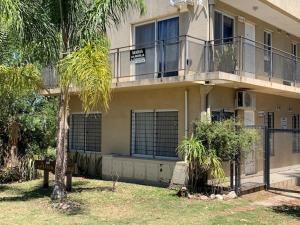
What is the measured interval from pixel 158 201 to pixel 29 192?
13.6 ft

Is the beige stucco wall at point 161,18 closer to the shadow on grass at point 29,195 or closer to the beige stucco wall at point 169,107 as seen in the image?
the beige stucco wall at point 169,107

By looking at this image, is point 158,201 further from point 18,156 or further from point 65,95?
point 18,156

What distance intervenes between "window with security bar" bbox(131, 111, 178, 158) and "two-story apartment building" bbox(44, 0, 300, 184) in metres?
0.04

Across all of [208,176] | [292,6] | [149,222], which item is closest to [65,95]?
[149,222]

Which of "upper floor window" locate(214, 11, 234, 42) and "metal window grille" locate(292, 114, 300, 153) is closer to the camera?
"upper floor window" locate(214, 11, 234, 42)

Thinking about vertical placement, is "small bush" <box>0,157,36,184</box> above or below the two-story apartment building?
below

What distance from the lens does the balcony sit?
1403 cm

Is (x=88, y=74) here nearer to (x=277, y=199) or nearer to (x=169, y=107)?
(x=169, y=107)

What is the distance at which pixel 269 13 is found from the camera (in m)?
17.5

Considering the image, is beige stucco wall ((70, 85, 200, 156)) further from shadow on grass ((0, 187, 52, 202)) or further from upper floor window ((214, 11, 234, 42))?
shadow on grass ((0, 187, 52, 202))

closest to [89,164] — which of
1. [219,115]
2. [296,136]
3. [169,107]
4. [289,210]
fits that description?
[169,107]

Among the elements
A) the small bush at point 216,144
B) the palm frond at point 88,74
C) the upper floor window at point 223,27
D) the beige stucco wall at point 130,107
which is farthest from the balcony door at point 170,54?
the palm frond at point 88,74

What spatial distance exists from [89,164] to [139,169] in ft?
10.5

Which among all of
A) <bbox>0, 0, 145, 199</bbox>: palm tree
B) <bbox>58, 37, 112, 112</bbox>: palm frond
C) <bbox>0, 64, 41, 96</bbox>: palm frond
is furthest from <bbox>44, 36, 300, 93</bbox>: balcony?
<bbox>58, 37, 112, 112</bbox>: palm frond
